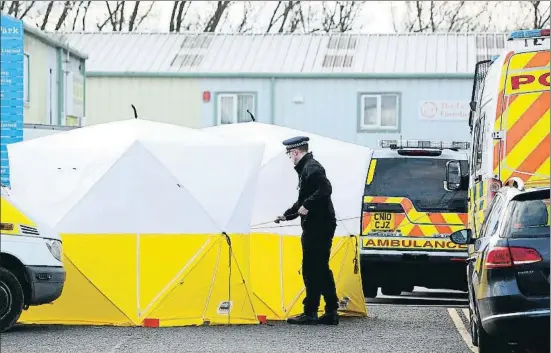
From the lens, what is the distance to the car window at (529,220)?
9453 mm

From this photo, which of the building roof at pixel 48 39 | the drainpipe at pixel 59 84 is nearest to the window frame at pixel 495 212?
the building roof at pixel 48 39

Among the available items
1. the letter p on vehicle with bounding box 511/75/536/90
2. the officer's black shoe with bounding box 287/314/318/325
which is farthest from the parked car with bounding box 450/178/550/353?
the officer's black shoe with bounding box 287/314/318/325

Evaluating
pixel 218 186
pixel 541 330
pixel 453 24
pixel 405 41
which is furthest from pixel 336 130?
pixel 541 330

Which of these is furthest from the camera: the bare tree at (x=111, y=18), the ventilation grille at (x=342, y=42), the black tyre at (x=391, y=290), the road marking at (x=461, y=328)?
the bare tree at (x=111, y=18)

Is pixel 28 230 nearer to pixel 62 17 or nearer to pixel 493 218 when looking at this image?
pixel 493 218

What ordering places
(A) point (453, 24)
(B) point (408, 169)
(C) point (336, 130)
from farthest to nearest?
(A) point (453, 24) → (C) point (336, 130) → (B) point (408, 169)

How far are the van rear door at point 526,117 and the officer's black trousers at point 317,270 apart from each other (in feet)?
6.88

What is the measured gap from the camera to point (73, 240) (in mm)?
13258

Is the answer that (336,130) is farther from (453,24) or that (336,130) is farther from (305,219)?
(305,219)

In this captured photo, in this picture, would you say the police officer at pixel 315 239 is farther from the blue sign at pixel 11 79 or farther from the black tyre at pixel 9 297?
the blue sign at pixel 11 79

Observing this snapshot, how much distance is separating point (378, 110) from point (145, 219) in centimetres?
2436

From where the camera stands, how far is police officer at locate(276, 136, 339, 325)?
13.3m

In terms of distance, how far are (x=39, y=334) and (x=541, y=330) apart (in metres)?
5.16

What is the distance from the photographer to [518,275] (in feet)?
30.6
